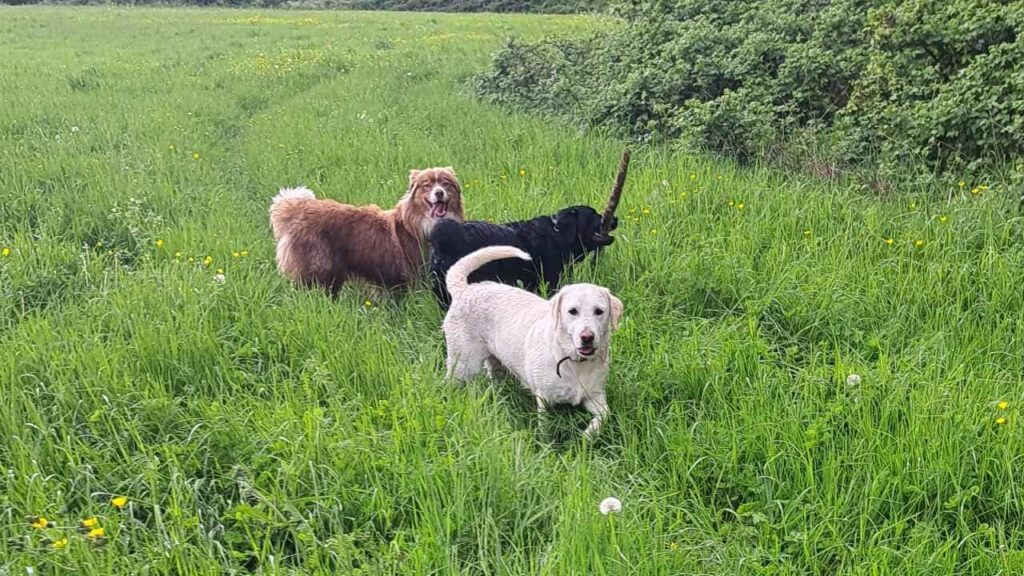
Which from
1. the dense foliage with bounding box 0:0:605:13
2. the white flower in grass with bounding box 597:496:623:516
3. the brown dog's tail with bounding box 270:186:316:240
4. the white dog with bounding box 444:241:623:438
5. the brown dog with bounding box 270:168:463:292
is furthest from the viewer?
the dense foliage with bounding box 0:0:605:13

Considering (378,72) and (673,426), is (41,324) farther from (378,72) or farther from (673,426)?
(378,72)

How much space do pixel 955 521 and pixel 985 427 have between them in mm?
484

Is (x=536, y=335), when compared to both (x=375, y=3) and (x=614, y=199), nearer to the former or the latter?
(x=614, y=199)

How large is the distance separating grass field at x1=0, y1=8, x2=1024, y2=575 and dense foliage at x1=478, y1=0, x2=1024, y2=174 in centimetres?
55

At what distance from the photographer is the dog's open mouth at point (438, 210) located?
203 inches

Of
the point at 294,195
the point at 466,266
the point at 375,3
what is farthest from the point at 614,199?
the point at 375,3

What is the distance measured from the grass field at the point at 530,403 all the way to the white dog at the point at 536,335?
0.55ft

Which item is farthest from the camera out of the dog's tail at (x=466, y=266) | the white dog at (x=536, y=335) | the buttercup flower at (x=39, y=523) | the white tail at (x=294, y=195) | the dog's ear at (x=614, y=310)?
the white tail at (x=294, y=195)

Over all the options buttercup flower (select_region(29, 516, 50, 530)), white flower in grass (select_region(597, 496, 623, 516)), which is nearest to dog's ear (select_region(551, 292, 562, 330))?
white flower in grass (select_region(597, 496, 623, 516))

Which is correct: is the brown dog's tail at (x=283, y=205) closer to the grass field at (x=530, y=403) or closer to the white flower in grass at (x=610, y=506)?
the grass field at (x=530, y=403)

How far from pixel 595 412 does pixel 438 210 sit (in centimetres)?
223

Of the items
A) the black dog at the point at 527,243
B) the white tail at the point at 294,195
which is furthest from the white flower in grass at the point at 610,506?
the white tail at the point at 294,195

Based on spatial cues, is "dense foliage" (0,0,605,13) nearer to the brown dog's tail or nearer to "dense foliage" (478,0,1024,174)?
"dense foliage" (478,0,1024,174)

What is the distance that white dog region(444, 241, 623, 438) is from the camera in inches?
131
